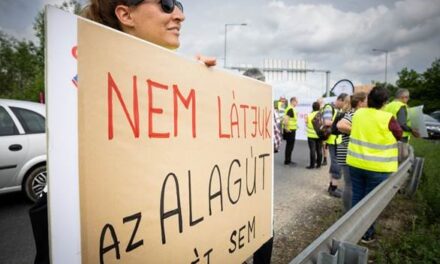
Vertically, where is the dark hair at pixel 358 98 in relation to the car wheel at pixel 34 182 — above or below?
above

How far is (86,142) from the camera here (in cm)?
79

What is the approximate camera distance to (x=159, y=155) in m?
1.03

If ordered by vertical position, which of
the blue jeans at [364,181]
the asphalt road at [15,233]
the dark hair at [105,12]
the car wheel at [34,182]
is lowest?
the asphalt road at [15,233]

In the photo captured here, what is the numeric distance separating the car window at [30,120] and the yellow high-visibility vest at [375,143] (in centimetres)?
467

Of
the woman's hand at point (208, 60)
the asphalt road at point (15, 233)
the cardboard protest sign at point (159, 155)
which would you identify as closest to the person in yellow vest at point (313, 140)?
the asphalt road at point (15, 233)

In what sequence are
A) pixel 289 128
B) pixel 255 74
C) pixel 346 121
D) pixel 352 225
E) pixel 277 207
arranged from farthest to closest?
pixel 289 128 < pixel 277 207 < pixel 346 121 < pixel 255 74 < pixel 352 225

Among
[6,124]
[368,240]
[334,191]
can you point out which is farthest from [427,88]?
[6,124]

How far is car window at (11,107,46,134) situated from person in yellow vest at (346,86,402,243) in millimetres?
4664

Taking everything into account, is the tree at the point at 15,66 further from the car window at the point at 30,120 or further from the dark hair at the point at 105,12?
the dark hair at the point at 105,12

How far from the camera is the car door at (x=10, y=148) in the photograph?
445 cm

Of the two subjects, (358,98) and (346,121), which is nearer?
(346,121)

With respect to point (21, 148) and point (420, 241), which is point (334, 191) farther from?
point (21, 148)

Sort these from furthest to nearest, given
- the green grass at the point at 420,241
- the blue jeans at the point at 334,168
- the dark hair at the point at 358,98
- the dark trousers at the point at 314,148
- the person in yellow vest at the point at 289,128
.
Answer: the person in yellow vest at the point at 289,128
the dark trousers at the point at 314,148
the blue jeans at the point at 334,168
the dark hair at the point at 358,98
the green grass at the point at 420,241

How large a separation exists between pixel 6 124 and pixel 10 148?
0.38 meters
